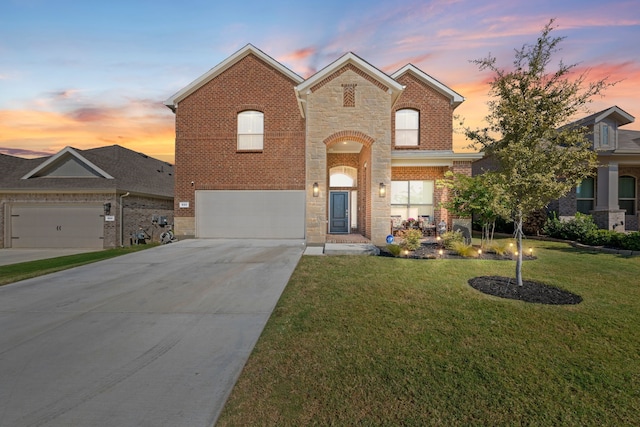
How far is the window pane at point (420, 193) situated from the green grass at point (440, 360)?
8384 mm

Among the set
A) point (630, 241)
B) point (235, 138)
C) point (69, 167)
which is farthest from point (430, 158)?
point (69, 167)

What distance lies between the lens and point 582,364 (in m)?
3.24

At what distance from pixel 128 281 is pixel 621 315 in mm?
9822

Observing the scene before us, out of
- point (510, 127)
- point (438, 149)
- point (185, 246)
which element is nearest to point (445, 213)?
point (438, 149)

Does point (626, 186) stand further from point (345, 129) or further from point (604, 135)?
point (345, 129)

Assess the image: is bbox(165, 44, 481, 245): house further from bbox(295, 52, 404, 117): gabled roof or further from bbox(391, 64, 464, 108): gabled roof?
bbox(295, 52, 404, 117): gabled roof

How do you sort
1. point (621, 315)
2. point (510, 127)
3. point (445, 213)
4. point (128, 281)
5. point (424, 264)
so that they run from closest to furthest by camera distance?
point (621, 315) → point (510, 127) → point (128, 281) → point (424, 264) → point (445, 213)

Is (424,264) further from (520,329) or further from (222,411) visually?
(222,411)

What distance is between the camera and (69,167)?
15.4 m

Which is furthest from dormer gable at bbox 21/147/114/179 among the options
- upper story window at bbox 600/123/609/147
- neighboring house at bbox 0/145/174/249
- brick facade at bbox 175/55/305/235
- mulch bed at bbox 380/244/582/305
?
upper story window at bbox 600/123/609/147

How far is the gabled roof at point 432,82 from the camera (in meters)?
14.9

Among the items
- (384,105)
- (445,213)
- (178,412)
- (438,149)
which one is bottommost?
(178,412)

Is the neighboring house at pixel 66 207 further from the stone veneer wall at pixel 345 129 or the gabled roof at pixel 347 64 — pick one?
the gabled roof at pixel 347 64

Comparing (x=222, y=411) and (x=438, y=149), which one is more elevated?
(x=438, y=149)
